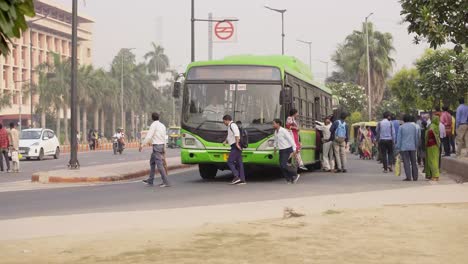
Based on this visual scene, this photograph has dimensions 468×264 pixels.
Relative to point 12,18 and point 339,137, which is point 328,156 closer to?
point 339,137

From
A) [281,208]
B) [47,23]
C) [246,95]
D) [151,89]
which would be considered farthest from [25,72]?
[281,208]

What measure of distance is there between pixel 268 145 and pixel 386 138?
16.8 feet

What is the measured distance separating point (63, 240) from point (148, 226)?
5.21 ft

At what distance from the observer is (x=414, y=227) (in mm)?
10234

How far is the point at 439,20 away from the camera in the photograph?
56.2 ft

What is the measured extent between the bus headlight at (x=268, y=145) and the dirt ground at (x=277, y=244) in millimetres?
8768

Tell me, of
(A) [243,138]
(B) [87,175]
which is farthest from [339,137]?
(B) [87,175]

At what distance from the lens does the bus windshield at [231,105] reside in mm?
20109

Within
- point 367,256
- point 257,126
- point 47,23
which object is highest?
point 47,23

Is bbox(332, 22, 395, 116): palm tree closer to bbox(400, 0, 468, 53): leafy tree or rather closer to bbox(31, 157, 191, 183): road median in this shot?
bbox(31, 157, 191, 183): road median

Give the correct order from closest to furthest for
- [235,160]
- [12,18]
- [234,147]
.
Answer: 1. [12,18]
2. [234,147]
3. [235,160]

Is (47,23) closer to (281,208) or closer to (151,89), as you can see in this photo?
(151,89)

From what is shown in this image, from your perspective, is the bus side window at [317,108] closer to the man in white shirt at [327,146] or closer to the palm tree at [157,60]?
the man in white shirt at [327,146]

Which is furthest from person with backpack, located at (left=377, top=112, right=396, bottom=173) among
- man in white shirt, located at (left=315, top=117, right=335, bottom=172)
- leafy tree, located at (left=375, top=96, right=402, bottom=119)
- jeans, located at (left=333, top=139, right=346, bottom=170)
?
leafy tree, located at (left=375, top=96, right=402, bottom=119)
